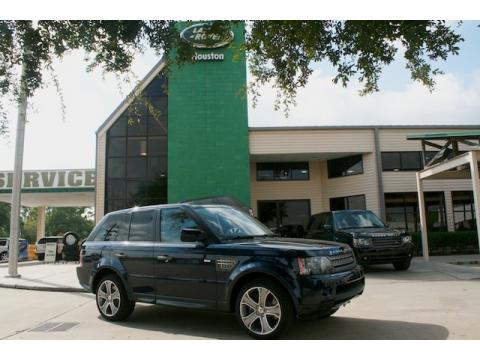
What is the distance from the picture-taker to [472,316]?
5.87 m

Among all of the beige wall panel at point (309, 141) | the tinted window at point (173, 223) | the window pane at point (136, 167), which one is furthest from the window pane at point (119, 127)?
the tinted window at point (173, 223)

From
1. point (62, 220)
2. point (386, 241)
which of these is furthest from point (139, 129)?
Result: point (62, 220)

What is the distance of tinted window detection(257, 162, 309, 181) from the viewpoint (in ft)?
74.5

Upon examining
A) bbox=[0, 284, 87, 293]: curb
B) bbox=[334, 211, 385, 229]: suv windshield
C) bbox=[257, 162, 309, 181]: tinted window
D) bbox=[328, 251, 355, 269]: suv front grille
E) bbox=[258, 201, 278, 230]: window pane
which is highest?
bbox=[257, 162, 309, 181]: tinted window

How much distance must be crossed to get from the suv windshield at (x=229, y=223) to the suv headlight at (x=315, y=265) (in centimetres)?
116

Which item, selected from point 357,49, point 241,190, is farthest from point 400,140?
point 357,49

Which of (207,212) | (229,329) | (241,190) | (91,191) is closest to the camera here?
(229,329)

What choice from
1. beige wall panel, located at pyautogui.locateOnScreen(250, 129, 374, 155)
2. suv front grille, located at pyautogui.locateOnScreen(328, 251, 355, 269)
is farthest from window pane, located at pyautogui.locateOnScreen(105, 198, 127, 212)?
suv front grille, located at pyautogui.locateOnScreen(328, 251, 355, 269)

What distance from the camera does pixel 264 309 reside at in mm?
4977

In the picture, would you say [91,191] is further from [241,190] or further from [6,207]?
[6,207]

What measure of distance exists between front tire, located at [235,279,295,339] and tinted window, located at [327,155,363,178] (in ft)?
57.4

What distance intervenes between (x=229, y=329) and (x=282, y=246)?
4.80 feet

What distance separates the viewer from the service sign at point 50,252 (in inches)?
842

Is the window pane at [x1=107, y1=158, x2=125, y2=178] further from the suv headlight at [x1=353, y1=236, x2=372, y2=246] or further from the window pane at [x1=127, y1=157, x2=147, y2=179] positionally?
the suv headlight at [x1=353, y1=236, x2=372, y2=246]
